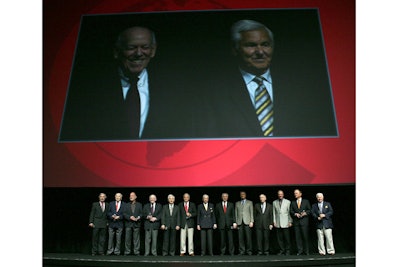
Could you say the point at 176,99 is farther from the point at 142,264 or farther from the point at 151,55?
the point at 142,264

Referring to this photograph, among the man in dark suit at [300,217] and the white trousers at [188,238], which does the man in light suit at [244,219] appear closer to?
the man in dark suit at [300,217]

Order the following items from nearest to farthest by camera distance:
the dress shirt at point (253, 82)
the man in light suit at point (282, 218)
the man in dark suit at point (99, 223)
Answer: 1. the man in light suit at point (282, 218)
2. the man in dark suit at point (99, 223)
3. the dress shirt at point (253, 82)

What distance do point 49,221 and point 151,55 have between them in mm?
3634

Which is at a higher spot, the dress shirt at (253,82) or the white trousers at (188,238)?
the dress shirt at (253,82)

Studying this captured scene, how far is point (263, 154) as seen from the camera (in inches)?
398

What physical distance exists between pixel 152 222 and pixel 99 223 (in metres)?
0.91

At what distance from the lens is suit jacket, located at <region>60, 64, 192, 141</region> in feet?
33.6

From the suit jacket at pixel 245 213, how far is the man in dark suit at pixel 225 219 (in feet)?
0.33

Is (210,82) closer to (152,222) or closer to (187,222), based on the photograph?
(187,222)

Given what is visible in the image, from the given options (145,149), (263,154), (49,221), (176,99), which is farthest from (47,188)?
(263,154)

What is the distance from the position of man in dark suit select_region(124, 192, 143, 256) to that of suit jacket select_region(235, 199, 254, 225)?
5.49ft

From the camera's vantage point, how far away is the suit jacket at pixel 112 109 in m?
10.2

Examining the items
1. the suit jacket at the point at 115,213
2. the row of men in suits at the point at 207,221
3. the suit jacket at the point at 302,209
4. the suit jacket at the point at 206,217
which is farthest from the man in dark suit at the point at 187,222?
the suit jacket at the point at 302,209

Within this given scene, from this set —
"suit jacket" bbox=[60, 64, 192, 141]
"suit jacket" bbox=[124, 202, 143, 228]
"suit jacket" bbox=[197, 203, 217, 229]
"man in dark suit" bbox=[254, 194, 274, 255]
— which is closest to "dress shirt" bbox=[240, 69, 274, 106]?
"suit jacket" bbox=[60, 64, 192, 141]
